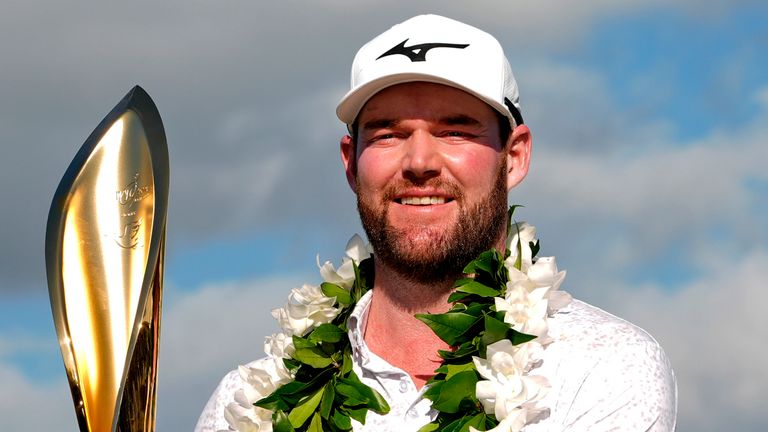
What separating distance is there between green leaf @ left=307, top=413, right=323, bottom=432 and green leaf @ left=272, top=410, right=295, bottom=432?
9 cm

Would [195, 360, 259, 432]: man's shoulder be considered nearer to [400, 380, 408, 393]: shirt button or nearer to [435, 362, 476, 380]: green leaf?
[400, 380, 408, 393]: shirt button

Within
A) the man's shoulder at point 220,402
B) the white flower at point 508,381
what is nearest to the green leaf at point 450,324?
the white flower at point 508,381

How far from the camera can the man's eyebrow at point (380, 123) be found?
14.8 ft

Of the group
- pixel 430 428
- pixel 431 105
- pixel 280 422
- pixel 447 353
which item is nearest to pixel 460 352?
pixel 447 353

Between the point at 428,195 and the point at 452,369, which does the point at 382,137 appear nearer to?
the point at 428,195

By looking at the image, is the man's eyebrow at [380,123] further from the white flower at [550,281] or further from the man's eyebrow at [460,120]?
the white flower at [550,281]

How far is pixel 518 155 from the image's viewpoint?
15.5 feet

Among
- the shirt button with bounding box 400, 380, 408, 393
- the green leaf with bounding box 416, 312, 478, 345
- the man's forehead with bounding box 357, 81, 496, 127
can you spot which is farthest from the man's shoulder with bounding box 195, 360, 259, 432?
the man's forehead with bounding box 357, 81, 496, 127

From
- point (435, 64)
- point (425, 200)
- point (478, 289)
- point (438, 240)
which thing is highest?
point (435, 64)

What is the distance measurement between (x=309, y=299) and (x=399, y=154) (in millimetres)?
768

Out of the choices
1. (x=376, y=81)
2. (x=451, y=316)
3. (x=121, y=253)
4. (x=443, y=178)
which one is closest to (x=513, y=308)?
(x=451, y=316)

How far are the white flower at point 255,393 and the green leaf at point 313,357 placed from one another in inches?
4.0

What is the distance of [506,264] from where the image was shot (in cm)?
461

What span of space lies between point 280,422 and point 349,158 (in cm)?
95
